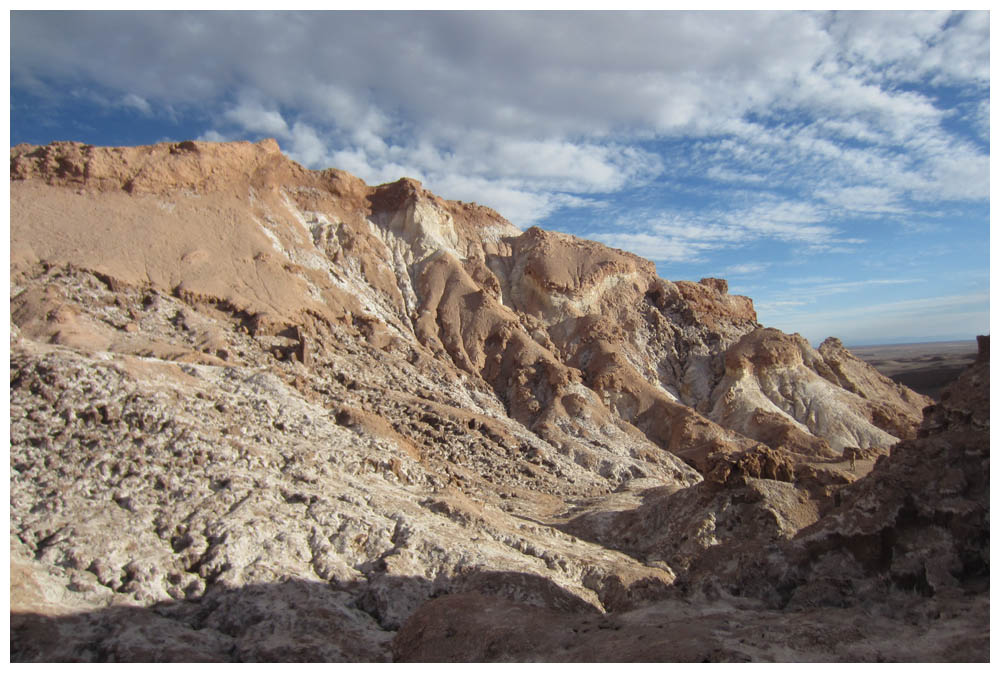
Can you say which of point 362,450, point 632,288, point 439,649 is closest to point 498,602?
point 439,649

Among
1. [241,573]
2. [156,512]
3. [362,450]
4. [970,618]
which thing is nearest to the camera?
[970,618]

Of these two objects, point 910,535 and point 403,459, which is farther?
point 403,459

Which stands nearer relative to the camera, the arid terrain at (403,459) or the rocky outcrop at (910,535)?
the rocky outcrop at (910,535)

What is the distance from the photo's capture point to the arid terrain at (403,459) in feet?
30.1

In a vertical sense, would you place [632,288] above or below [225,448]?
above

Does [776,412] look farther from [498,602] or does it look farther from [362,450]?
[498,602]

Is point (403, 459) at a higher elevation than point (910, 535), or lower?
higher

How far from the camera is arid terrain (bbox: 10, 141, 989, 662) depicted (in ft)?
30.1

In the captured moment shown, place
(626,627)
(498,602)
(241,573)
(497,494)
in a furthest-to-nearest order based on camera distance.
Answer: (497,494)
(241,573)
(498,602)
(626,627)

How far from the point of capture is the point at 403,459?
19375mm

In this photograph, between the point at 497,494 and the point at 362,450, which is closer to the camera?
the point at 362,450

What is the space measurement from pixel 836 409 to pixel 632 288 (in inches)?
570

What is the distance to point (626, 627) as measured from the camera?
886cm

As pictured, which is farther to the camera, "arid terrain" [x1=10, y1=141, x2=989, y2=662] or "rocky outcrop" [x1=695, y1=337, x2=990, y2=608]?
"arid terrain" [x1=10, y1=141, x2=989, y2=662]
